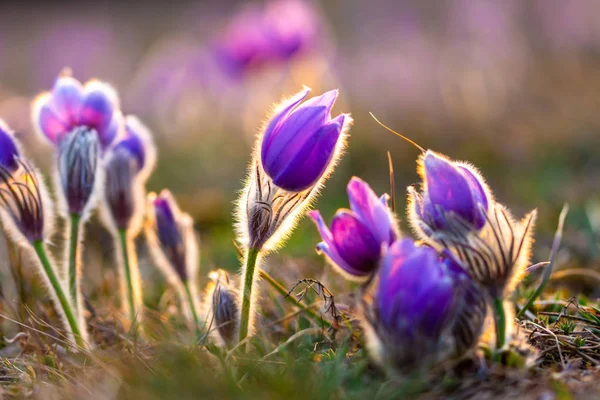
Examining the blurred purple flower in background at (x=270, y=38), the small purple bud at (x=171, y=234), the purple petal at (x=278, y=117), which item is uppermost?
the blurred purple flower in background at (x=270, y=38)

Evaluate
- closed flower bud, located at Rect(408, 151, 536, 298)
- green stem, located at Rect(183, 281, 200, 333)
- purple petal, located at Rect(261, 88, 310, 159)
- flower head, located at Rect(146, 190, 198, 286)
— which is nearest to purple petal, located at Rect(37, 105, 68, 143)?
flower head, located at Rect(146, 190, 198, 286)

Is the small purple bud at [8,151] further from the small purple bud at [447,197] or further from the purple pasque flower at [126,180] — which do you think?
the small purple bud at [447,197]

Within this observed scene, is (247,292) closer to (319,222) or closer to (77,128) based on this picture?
(319,222)

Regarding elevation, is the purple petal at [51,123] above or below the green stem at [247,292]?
above

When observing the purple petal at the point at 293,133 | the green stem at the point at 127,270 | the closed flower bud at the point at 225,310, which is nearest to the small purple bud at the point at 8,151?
the green stem at the point at 127,270

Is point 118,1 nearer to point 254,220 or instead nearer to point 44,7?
point 44,7

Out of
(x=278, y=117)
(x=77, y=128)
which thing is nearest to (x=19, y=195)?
(x=77, y=128)
